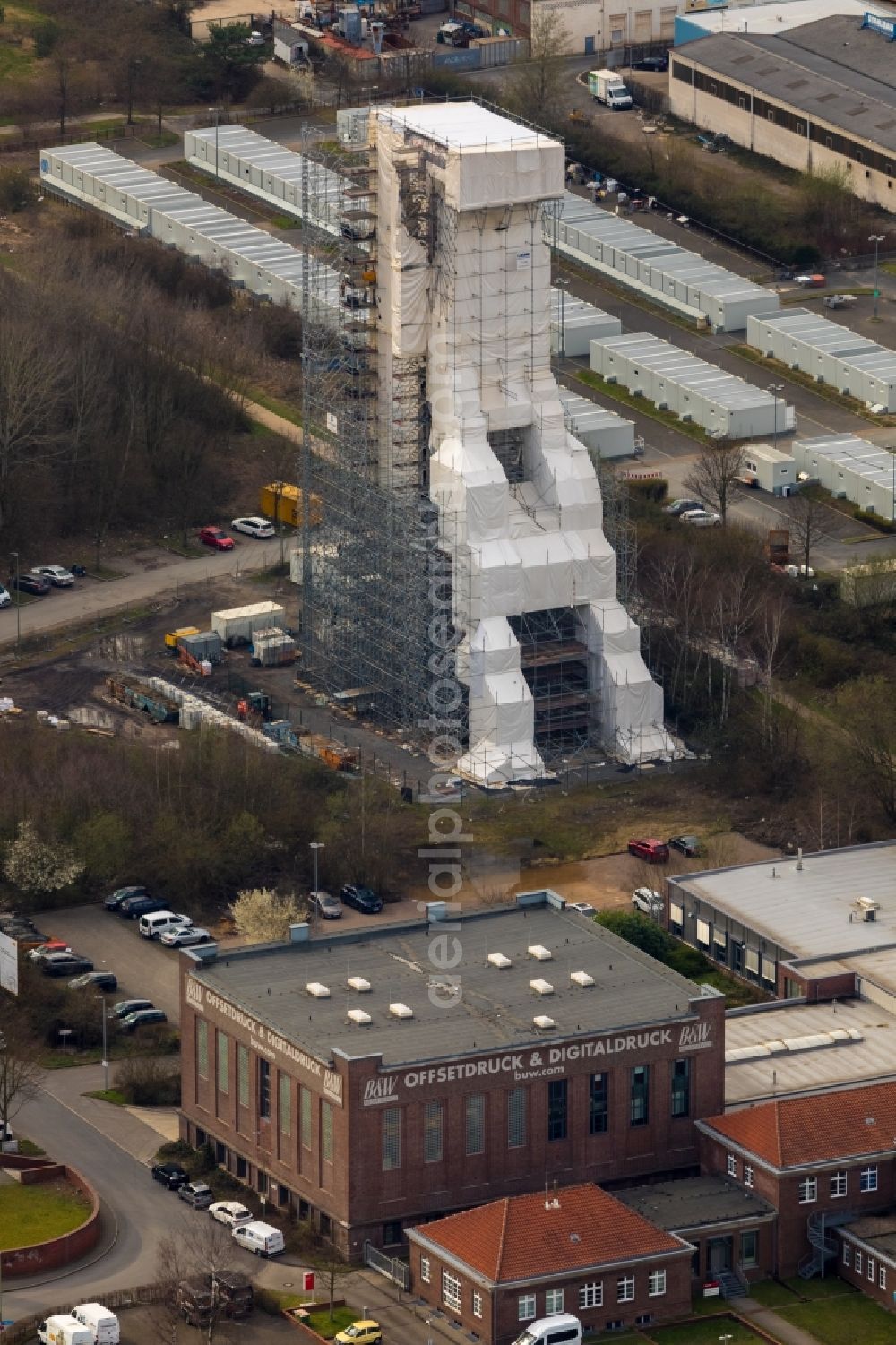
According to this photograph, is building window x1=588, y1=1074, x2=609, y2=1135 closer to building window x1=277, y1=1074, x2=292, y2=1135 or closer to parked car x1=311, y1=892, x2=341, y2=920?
building window x1=277, y1=1074, x2=292, y2=1135

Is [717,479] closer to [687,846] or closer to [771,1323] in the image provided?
[687,846]

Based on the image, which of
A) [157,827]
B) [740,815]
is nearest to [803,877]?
[740,815]

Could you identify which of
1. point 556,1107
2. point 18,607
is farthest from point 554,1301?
point 18,607

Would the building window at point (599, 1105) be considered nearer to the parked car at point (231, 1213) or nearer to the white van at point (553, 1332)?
the white van at point (553, 1332)

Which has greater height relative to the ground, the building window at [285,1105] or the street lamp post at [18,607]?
the building window at [285,1105]

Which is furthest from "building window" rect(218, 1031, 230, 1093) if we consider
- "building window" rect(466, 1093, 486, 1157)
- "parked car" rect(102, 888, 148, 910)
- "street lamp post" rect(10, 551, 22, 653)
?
"street lamp post" rect(10, 551, 22, 653)

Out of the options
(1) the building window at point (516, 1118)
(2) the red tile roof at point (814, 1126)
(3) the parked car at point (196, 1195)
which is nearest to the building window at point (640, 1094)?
(2) the red tile roof at point (814, 1126)
